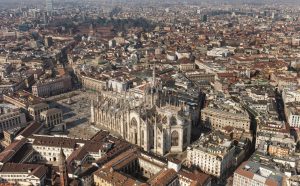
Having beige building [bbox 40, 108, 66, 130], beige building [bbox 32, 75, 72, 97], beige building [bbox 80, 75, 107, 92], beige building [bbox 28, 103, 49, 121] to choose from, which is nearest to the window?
beige building [bbox 40, 108, 66, 130]

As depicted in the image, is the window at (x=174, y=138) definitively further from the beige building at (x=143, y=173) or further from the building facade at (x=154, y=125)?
the beige building at (x=143, y=173)

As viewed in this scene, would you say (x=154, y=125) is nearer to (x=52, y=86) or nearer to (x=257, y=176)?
(x=257, y=176)

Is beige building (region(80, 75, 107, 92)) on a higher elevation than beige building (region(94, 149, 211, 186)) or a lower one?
higher

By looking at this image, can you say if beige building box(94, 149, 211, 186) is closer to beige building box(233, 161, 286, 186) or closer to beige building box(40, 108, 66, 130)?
beige building box(233, 161, 286, 186)

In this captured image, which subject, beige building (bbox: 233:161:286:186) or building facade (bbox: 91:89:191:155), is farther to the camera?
building facade (bbox: 91:89:191:155)

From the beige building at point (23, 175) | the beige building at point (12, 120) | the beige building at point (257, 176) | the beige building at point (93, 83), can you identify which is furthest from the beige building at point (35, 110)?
the beige building at point (257, 176)

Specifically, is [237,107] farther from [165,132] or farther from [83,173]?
[83,173]
